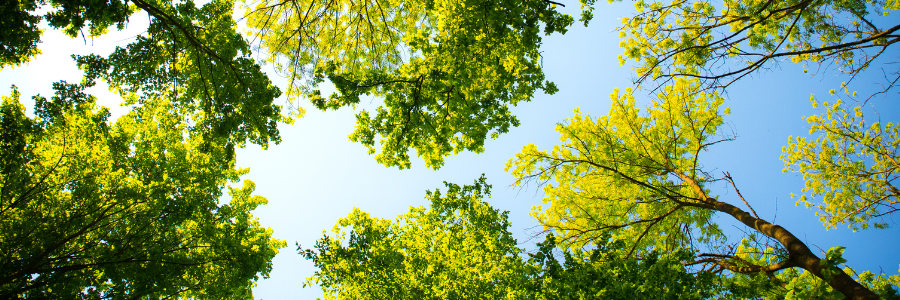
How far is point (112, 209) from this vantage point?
6.93m

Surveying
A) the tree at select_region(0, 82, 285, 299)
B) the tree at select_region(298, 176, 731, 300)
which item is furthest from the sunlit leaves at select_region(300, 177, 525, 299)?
the tree at select_region(0, 82, 285, 299)

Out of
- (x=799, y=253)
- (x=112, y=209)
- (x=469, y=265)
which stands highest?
(x=112, y=209)

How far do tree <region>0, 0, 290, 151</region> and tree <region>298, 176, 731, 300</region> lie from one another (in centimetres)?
278

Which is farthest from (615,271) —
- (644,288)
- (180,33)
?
(180,33)

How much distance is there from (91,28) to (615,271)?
27.7 ft

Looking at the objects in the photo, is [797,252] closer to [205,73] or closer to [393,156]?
[393,156]

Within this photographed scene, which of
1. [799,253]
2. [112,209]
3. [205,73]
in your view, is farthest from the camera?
[112,209]

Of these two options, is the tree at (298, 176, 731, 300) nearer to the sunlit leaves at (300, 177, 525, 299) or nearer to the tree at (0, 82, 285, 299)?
the sunlit leaves at (300, 177, 525, 299)

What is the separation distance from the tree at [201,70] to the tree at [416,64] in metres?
0.72

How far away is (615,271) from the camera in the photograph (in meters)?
4.19

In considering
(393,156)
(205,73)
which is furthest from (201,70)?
(393,156)

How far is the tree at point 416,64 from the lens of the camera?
5.44 metres

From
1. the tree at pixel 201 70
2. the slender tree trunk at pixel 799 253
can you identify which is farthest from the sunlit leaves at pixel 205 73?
the slender tree trunk at pixel 799 253

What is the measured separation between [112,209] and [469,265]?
7.88 metres
